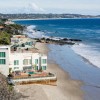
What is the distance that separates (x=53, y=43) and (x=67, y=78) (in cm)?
3974

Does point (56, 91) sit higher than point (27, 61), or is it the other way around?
point (27, 61)

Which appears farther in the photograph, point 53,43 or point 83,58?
point 53,43

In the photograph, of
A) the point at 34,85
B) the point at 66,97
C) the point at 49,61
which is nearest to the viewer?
the point at 66,97

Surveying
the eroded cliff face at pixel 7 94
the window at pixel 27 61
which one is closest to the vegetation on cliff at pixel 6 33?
the window at pixel 27 61

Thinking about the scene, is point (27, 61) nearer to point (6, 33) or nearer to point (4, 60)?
point (4, 60)

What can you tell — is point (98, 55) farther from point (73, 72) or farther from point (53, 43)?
point (53, 43)

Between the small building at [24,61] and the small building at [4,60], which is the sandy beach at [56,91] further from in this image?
the small building at [4,60]

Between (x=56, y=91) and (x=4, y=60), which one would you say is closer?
(x=56, y=91)

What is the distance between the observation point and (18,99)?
31.9 metres

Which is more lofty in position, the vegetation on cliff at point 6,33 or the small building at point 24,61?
the small building at point 24,61

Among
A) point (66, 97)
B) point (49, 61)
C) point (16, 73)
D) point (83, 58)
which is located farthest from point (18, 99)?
point (83, 58)

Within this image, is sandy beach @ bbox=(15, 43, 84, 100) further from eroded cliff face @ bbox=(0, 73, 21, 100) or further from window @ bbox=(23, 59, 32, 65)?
window @ bbox=(23, 59, 32, 65)

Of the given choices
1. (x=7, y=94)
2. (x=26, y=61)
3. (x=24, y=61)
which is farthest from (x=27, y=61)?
(x=7, y=94)

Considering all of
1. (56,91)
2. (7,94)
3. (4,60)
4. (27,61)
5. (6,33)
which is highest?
(4,60)
